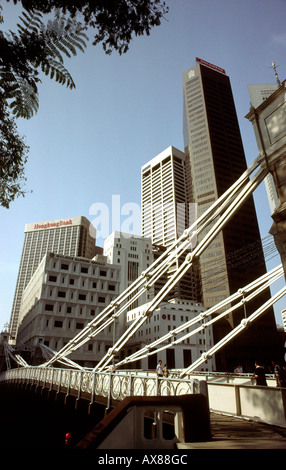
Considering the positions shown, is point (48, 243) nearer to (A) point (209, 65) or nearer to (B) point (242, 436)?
(A) point (209, 65)

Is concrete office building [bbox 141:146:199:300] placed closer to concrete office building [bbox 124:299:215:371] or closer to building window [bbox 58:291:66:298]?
concrete office building [bbox 124:299:215:371]

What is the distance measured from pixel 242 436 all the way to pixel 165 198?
145359 millimetres

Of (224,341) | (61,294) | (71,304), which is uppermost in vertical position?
(61,294)

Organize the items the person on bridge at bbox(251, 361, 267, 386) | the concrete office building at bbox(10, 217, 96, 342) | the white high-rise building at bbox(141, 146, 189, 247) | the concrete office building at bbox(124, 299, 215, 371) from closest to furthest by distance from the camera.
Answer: the person on bridge at bbox(251, 361, 267, 386) → the concrete office building at bbox(124, 299, 215, 371) → the white high-rise building at bbox(141, 146, 189, 247) → the concrete office building at bbox(10, 217, 96, 342)

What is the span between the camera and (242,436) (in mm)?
6004

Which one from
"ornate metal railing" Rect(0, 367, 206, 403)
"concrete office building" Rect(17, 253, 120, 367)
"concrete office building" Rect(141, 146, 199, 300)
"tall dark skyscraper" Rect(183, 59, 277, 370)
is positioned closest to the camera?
"ornate metal railing" Rect(0, 367, 206, 403)

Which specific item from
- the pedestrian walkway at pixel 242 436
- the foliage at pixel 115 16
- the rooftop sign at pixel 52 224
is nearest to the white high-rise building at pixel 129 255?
the rooftop sign at pixel 52 224

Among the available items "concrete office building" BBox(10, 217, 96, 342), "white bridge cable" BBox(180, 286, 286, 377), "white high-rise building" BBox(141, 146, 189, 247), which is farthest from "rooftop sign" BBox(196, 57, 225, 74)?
"white bridge cable" BBox(180, 286, 286, 377)

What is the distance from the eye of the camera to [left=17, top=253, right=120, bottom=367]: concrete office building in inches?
1815

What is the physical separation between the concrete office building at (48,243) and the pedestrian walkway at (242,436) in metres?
148

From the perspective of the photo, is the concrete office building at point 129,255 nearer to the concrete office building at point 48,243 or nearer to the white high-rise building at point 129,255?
the white high-rise building at point 129,255

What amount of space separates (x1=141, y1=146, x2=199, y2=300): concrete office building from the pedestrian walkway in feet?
415

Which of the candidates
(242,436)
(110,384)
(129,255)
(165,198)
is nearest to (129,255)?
(129,255)

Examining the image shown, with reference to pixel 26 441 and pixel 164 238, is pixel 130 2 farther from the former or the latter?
pixel 164 238
